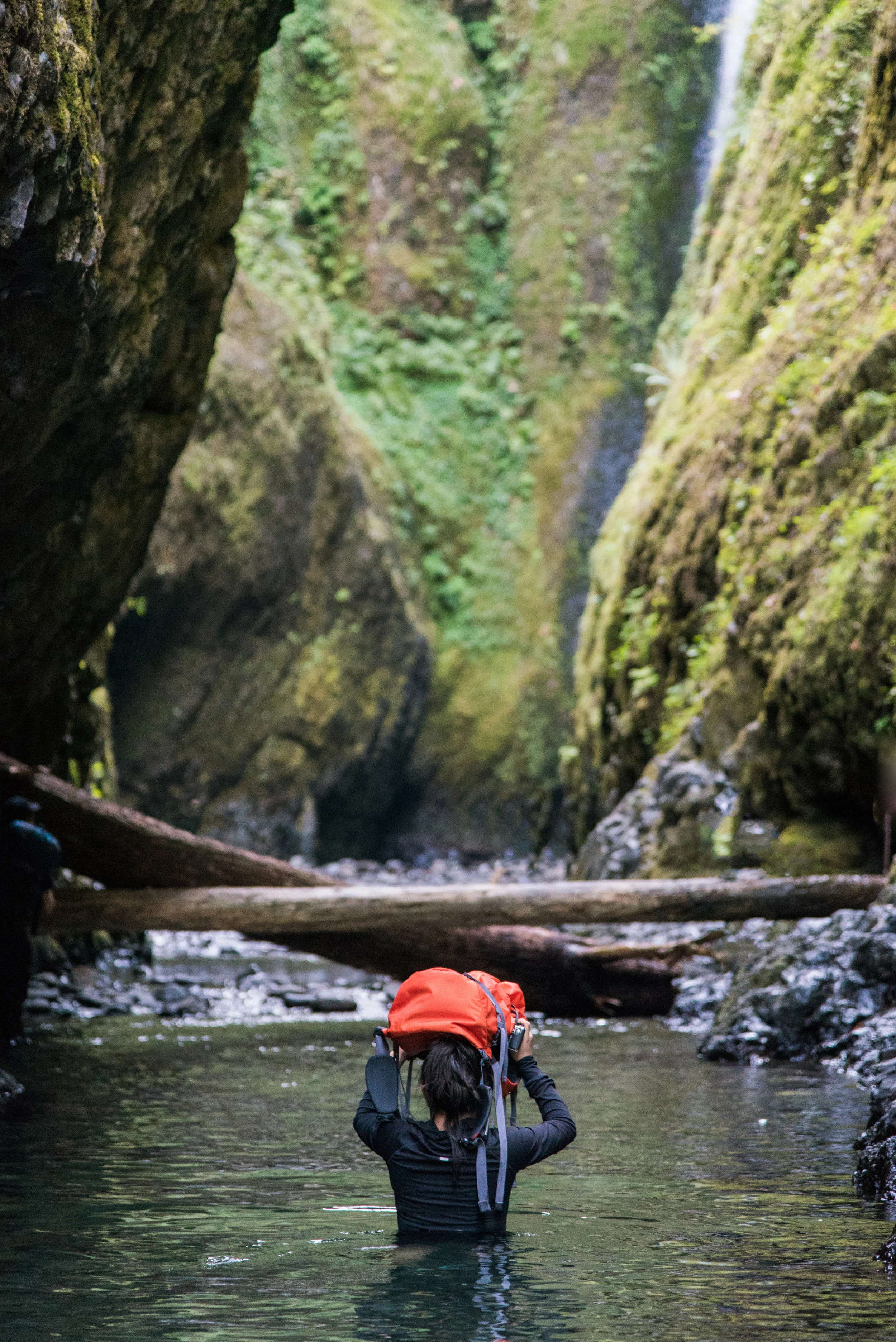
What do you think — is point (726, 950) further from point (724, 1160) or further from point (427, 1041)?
point (427, 1041)

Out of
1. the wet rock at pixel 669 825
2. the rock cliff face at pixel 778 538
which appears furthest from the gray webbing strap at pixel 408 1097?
the wet rock at pixel 669 825

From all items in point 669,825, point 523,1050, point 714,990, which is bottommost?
point 714,990

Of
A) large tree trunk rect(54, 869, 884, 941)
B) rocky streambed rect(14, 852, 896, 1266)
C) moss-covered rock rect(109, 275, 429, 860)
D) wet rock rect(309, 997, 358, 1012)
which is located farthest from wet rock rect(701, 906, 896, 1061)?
moss-covered rock rect(109, 275, 429, 860)

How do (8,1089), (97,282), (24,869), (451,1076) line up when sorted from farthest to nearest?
1. (24,869)
2. (8,1089)
3. (97,282)
4. (451,1076)

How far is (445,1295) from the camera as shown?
3.38m

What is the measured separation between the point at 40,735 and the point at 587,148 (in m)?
21.5

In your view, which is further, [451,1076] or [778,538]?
[778,538]

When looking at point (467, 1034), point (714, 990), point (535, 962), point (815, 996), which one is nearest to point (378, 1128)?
point (467, 1034)

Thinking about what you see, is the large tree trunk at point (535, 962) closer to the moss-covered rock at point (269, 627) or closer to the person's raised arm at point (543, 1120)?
the person's raised arm at point (543, 1120)

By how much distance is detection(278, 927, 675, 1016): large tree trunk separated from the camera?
9.05 meters

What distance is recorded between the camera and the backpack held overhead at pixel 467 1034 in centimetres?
354

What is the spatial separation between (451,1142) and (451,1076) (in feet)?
0.82

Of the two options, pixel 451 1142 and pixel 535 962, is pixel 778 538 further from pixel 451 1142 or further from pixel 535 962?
pixel 451 1142

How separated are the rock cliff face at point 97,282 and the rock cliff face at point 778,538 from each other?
4998 mm
